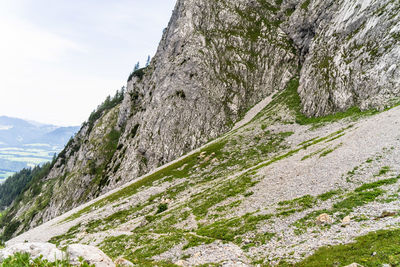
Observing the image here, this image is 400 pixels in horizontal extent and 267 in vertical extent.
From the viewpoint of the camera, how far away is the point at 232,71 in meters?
117

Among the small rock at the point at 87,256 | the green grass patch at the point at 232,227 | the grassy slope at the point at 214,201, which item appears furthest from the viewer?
the grassy slope at the point at 214,201

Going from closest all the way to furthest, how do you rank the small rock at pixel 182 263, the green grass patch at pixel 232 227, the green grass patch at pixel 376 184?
the small rock at pixel 182 263 → the green grass patch at pixel 232 227 → the green grass patch at pixel 376 184

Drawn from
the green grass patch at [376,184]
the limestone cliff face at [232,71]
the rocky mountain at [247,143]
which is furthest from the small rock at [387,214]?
the limestone cliff face at [232,71]

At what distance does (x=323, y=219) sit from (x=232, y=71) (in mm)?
104340

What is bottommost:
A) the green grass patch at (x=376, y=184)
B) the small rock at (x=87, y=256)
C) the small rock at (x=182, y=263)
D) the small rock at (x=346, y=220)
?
the small rock at (x=182, y=263)

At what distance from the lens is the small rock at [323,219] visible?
20928 mm

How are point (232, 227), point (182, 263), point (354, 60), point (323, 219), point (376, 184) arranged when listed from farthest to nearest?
point (354, 60) → point (232, 227) → point (376, 184) → point (323, 219) → point (182, 263)

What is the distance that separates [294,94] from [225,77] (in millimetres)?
36644

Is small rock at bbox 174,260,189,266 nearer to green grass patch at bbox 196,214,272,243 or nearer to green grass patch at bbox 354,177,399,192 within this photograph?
green grass patch at bbox 196,214,272,243

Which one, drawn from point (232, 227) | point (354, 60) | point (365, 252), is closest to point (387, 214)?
point (365, 252)

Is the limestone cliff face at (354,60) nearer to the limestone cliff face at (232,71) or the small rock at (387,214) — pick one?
the limestone cliff face at (232,71)

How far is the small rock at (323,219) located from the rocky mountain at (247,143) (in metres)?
0.14

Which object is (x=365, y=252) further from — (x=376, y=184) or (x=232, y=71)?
(x=232, y=71)

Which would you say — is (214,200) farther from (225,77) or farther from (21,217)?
(21,217)
